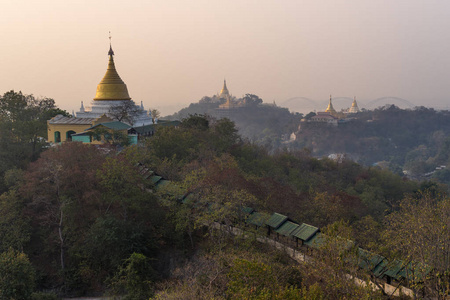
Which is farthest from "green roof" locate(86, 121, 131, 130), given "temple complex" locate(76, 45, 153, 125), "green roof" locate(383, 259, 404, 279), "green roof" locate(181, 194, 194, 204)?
"green roof" locate(383, 259, 404, 279)

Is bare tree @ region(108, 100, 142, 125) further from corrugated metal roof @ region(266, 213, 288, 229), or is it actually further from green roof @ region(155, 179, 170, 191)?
corrugated metal roof @ region(266, 213, 288, 229)

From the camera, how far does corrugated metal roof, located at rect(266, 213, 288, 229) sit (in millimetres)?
21697

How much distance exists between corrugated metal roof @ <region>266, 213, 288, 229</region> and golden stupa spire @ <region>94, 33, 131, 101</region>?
26925mm

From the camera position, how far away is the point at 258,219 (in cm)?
2142

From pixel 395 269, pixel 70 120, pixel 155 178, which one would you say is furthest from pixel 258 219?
pixel 70 120

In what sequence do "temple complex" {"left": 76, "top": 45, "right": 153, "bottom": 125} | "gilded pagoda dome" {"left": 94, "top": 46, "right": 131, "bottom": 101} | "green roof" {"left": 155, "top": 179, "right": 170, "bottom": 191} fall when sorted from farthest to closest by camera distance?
"gilded pagoda dome" {"left": 94, "top": 46, "right": 131, "bottom": 101} → "temple complex" {"left": 76, "top": 45, "right": 153, "bottom": 125} → "green roof" {"left": 155, "top": 179, "right": 170, "bottom": 191}

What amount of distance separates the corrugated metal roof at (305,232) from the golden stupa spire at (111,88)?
28.7 meters

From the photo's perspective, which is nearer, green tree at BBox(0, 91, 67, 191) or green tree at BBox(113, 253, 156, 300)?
green tree at BBox(113, 253, 156, 300)

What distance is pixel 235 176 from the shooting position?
2352cm

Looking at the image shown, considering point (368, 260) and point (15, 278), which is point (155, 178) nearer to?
point (15, 278)

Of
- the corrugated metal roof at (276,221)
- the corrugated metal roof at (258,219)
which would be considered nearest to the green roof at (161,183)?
the corrugated metal roof at (258,219)

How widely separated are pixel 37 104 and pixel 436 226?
113ft

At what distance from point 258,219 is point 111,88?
2815cm

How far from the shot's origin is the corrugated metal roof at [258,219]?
21341 millimetres
